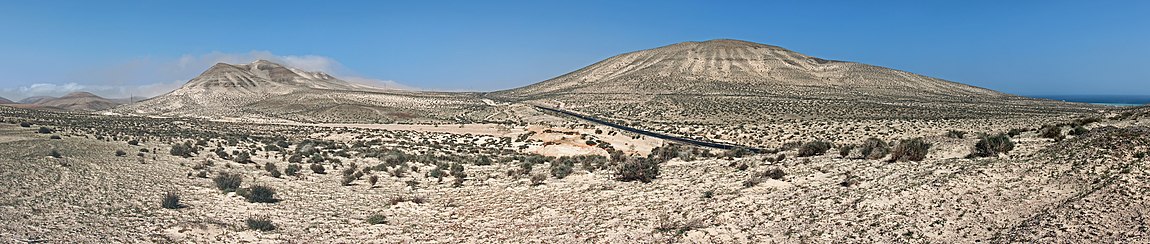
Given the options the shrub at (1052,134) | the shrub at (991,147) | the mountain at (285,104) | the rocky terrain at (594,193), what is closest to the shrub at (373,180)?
the rocky terrain at (594,193)

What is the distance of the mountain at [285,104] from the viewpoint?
8088 centimetres

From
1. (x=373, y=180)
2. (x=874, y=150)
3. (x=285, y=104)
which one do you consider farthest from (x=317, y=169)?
(x=285, y=104)

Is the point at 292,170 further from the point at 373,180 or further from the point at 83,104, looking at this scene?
the point at 83,104

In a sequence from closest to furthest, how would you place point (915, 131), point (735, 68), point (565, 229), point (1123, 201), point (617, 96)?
point (1123, 201) → point (565, 229) → point (915, 131) → point (617, 96) → point (735, 68)

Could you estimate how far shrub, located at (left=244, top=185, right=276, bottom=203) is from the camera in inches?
642

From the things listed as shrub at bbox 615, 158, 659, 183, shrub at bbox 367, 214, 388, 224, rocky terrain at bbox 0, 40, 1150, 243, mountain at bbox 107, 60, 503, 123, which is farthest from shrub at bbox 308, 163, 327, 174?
mountain at bbox 107, 60, 503, 123

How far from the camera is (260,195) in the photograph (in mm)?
16562

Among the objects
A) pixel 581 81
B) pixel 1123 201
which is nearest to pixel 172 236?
pixel 1123 201

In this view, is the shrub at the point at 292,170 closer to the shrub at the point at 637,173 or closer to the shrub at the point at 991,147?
the shrub at the point at 637,173

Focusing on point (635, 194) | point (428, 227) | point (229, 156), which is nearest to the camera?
point (428, 227)

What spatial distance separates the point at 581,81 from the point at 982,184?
11112 centimetres

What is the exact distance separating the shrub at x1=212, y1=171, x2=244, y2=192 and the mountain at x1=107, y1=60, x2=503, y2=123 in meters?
54.9

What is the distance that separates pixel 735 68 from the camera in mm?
119188

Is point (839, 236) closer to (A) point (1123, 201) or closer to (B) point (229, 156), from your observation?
(A) point (1123, 201)
